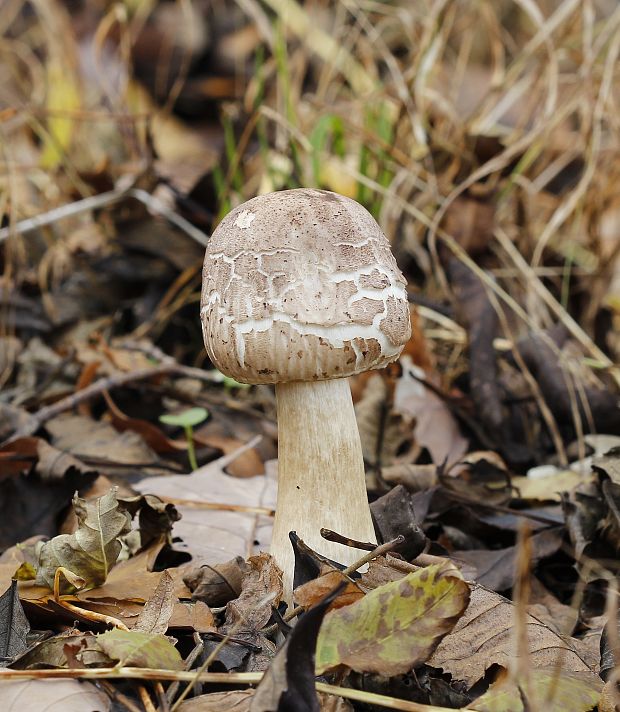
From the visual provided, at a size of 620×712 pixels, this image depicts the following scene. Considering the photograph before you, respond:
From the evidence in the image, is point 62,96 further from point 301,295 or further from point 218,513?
point 301,295

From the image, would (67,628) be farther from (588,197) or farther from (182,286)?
(588,197)

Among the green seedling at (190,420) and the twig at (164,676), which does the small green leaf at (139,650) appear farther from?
the green seedling at (190,420)

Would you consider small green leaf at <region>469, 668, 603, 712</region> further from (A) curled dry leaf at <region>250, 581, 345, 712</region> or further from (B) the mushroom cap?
(B) the mushroom cap

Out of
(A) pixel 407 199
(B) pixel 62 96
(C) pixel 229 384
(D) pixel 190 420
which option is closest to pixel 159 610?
(D) pixel 190 420

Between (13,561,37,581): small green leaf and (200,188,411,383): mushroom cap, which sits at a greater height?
(200,188,411,383): mushroom cap

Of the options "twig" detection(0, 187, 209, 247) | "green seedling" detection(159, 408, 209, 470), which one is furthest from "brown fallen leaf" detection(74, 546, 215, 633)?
"twig" detection(0, 187, 209, 247)

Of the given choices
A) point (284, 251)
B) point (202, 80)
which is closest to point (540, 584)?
point (284, 251)
